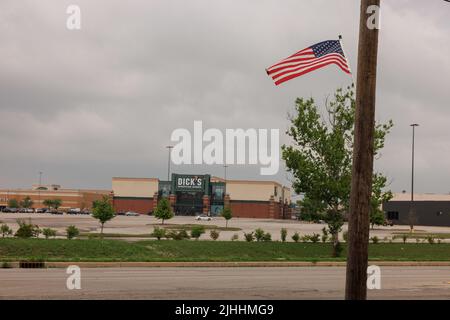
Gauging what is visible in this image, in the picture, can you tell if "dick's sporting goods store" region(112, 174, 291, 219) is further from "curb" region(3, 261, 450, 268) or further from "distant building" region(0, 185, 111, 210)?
"curb" region(3, 261, 450, 268)

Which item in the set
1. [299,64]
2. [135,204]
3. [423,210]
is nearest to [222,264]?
[299,64]

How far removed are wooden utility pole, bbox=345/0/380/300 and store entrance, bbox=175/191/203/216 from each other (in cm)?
12430

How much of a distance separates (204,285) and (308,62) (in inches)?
274

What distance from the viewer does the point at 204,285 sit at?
15.7 meters

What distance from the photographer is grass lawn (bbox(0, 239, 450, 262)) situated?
24.7 meters

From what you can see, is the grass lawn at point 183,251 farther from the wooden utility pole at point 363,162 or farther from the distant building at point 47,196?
the distant building at point 47,196

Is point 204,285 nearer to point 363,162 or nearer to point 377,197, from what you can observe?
point 363,162

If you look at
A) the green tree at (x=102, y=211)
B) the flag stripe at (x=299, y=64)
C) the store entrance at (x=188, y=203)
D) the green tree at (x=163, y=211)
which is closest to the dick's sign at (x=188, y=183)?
the store entrance at (x=188, y=203)

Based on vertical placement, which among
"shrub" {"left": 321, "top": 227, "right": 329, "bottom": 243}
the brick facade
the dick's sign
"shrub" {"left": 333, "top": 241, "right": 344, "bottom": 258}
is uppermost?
the dick's sign

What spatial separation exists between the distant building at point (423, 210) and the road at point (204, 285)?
92.2 metres

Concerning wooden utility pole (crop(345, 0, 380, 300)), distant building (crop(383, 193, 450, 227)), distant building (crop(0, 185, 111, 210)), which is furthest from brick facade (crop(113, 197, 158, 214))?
wooden utility pole (crop(345, 0, 380, 300))

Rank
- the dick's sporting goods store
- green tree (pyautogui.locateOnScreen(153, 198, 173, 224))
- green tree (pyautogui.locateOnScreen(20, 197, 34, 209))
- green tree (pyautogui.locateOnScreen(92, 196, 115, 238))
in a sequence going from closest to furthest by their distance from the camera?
green tree (pyautogui.locateOnScreen(92, 196, 115, 238)) < green tree (pyautogui.locateOnScreen(153, 198, 173, 224)) < the dick's sporting goods store < green tree (pyautogui.locateOnScreen(20, 197, 34, 209))

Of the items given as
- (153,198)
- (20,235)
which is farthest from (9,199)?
(20,235)
